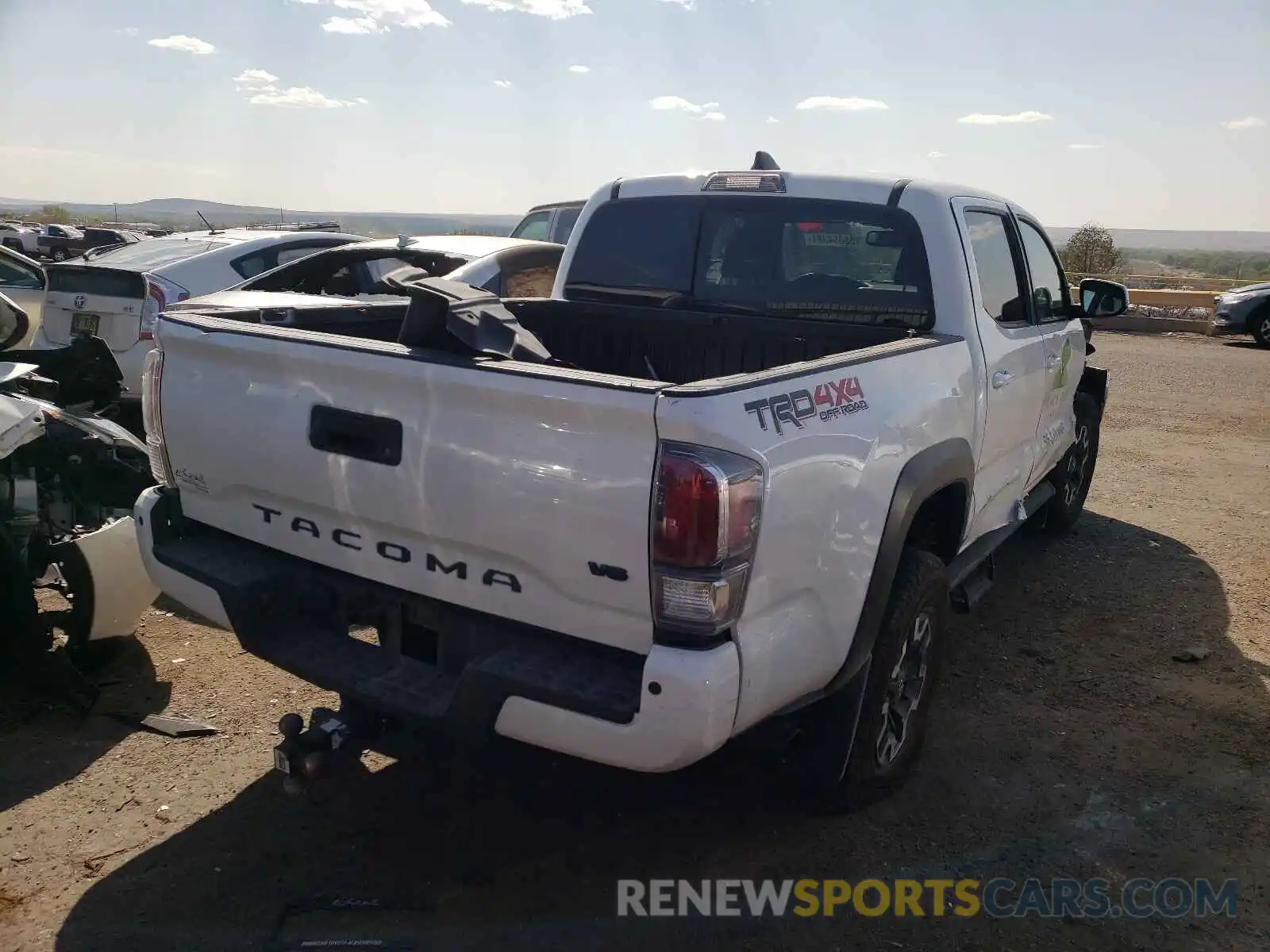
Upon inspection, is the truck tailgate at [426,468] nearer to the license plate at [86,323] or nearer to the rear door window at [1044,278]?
the rear door window at [1044,278]

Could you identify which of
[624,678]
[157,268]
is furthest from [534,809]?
[157,268]

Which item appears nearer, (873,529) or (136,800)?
(873,529)

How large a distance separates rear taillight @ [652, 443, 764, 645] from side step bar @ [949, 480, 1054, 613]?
161 centimetres

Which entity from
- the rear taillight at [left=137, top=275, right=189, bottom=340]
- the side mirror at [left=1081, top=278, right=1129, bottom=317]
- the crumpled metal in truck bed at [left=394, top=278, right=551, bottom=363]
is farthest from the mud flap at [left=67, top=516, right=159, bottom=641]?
the side mirror at [left=1081, top=278, right=1129, bottom=317]

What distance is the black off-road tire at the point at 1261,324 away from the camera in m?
18.1

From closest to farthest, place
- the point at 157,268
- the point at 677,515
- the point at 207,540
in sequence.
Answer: the point at 677,515
the point at 207,540
the point at 157,268

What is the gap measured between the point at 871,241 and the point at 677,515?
→ 217 cm

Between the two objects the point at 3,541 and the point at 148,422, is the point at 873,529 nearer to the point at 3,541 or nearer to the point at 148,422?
the point at 148,422

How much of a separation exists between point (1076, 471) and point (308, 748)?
5.33 meters

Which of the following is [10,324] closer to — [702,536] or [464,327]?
[464,327]

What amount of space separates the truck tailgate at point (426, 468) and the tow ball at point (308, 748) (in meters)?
0.45

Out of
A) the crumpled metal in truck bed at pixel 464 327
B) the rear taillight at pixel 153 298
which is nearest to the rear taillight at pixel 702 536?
the crumpled metal in truck bed at pixel 464 327

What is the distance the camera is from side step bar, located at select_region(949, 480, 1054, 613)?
159 inches

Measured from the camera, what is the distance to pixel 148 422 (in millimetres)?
3381
